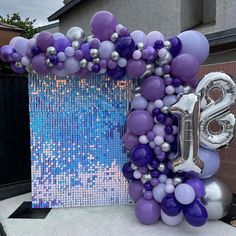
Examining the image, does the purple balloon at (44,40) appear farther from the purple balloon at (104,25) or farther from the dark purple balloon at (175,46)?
the dark purple balloon at (175,46)

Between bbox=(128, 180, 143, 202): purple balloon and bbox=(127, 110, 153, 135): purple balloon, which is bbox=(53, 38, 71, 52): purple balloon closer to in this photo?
bbox=(127, 110, 153, 135): purple balloon

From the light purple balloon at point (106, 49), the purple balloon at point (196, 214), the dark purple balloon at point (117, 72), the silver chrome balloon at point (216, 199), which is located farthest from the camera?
the silver chrome balloon at point (216, 199)

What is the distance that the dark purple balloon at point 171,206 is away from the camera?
2908 millimetres

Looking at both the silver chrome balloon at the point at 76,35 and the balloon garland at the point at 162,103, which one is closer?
the balloon garland at the point at 162,103

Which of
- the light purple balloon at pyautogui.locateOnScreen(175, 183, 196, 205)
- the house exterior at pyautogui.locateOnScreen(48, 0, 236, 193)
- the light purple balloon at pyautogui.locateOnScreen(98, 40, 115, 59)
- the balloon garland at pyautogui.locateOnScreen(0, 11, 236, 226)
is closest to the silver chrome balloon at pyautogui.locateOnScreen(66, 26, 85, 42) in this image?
the balloon garland at pyautogui.locateOnScreen(0, 11, 236, 226)

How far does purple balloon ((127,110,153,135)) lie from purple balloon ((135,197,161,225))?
29.9 inches

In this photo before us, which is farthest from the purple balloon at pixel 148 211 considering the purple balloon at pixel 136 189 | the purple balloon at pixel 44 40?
the purple balloon at pixel 44 40

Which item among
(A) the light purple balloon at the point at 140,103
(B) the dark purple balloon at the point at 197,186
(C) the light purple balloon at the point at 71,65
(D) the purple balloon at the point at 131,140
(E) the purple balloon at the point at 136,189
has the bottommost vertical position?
(E) the purple balloon at the point at 136,189

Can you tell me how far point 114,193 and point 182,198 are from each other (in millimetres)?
1144

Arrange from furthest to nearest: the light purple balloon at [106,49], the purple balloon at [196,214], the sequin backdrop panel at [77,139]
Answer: the sequin backdrop panel at [77,139] → the light purple balloon at [106,49] → the purple balloon at [196,214]

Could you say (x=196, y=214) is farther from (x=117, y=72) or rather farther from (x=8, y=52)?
(x=8, y=52)

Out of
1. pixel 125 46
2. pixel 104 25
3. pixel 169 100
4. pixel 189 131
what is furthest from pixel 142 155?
pixel 104 25

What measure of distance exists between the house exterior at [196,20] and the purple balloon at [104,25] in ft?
6.03

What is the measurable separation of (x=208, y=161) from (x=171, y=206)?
0.63 metres
